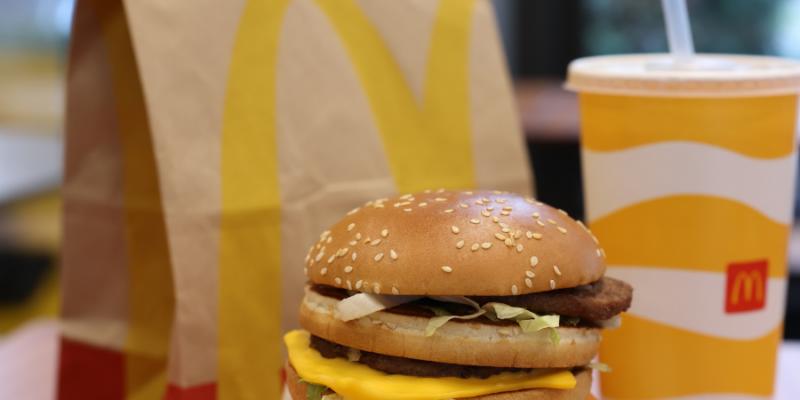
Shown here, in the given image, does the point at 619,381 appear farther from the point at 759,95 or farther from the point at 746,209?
the point at 759,95

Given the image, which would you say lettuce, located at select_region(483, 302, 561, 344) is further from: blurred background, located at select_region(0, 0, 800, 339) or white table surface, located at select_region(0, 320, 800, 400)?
blurred background, located at select_region(0, 0, 800, 339)

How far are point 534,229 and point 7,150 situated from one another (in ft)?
8.22

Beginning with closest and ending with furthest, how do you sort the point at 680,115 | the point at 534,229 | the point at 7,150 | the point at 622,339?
the point at 534,229 < the point at 680,115 < the point at 622,339 < the point at 7,150

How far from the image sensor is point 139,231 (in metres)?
1.43

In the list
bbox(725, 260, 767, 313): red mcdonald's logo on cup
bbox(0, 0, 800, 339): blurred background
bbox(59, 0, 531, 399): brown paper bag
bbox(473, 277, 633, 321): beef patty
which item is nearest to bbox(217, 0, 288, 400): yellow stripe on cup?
bbox(59, 0, 531, 399): brown paper bag

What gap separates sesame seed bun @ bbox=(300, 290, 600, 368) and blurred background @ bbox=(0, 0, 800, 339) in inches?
68.8

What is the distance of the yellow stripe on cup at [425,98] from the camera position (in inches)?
54.3

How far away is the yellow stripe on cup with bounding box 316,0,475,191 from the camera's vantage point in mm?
1379

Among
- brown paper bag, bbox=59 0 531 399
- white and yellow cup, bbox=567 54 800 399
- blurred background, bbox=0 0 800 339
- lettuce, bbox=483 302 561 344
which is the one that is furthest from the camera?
blurred background, bbox=0 0 800 339

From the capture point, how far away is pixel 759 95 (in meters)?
1.31

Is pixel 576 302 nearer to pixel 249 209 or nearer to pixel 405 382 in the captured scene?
pixel 405 382

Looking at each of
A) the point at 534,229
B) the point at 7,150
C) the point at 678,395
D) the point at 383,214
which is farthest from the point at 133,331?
the point at 7,150

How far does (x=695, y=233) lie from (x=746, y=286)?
0.12 meters

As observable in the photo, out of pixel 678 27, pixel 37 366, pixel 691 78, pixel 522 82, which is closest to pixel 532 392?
pixel 691 78
